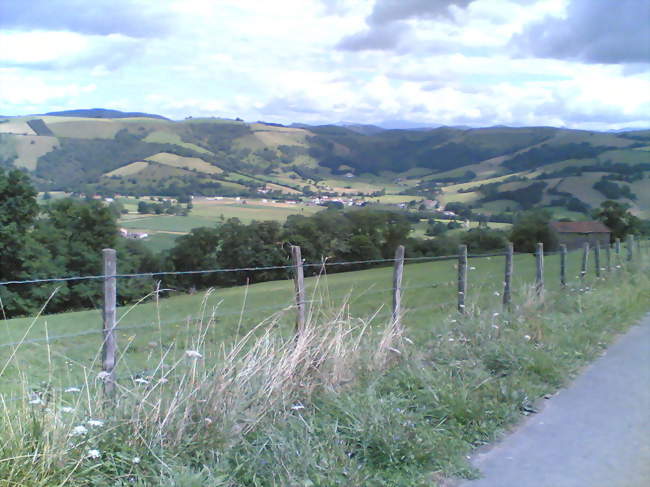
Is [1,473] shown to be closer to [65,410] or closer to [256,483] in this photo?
[65,410]

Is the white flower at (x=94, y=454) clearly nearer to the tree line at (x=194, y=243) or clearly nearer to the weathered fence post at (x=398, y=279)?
the weathered fence post at (x=398, y=279)

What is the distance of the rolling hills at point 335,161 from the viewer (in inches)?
1965

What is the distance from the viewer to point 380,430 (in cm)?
489

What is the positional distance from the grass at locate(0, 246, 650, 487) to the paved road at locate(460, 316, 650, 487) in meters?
0.20

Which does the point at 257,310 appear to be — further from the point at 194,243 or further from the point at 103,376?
the point at 194,243

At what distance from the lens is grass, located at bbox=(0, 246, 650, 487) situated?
3.96 meters

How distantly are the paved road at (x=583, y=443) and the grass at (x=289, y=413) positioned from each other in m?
0.20

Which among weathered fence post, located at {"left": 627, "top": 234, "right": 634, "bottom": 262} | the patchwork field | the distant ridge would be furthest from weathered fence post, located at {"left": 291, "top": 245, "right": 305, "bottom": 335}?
the distant ridge

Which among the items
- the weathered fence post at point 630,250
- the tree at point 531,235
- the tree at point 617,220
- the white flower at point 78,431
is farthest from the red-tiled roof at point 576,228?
the white flower at point 78,431

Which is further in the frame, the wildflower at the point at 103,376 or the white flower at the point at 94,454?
the wildflower at the point at 103,376

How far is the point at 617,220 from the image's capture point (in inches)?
1330

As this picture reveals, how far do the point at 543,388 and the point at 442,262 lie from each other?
23512 millimetres

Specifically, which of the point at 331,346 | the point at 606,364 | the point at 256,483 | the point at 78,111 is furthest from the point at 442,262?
the point at 78,111

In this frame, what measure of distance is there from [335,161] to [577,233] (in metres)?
43.6
